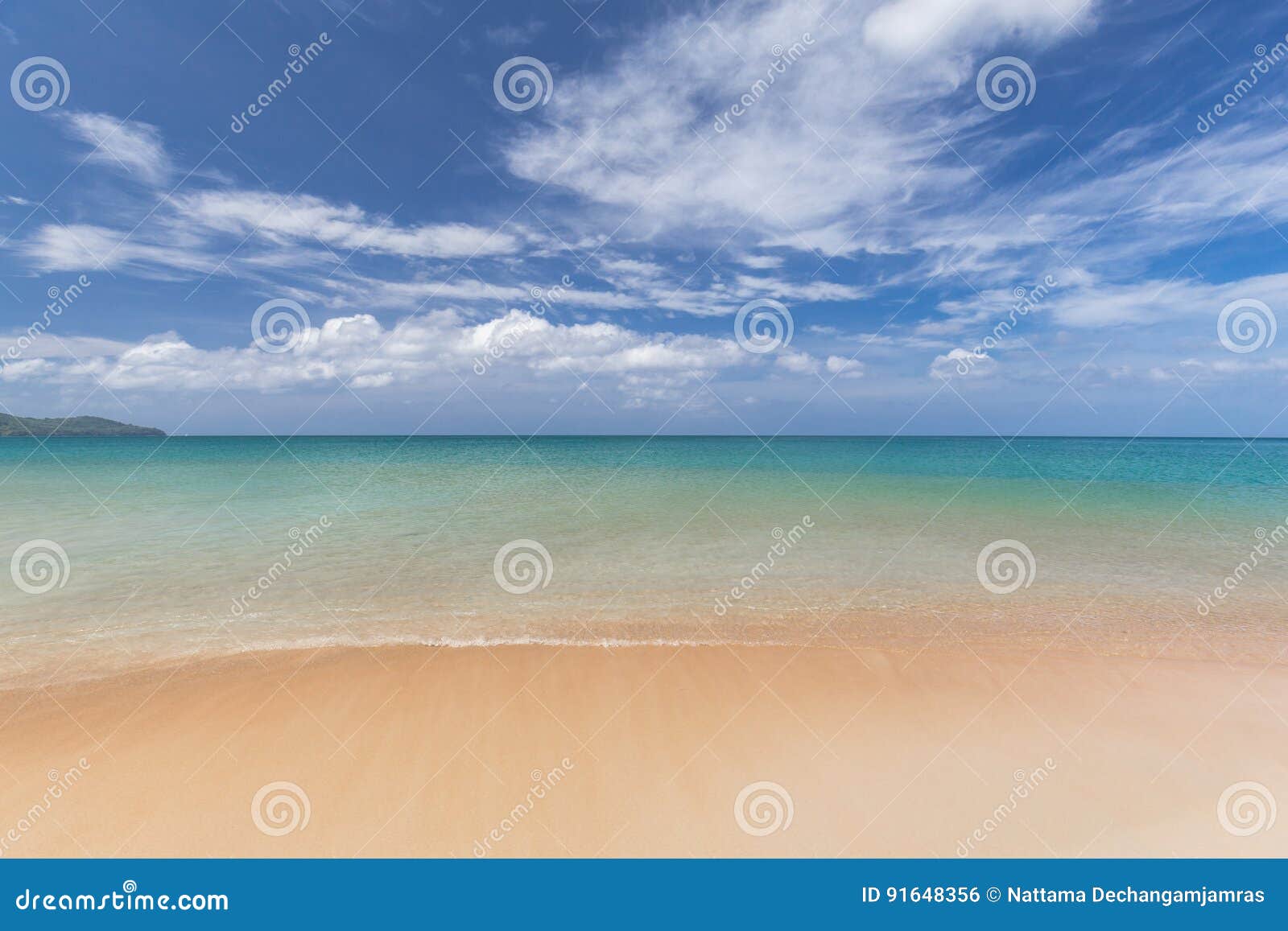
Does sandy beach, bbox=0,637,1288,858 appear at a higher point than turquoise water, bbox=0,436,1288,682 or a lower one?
lower

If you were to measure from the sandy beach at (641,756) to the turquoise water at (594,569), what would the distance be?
115cm

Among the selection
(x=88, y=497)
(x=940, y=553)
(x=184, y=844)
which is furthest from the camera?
(x=88, y=497)

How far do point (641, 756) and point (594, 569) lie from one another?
19.4ft

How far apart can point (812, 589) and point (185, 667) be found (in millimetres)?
8982

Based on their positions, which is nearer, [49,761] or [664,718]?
[49,761]

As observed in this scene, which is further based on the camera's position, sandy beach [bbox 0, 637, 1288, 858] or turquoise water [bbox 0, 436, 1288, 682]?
turquoise water [bbox 0, 436, 1288, 682]

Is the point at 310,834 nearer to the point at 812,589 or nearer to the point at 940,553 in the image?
the point at 812,589

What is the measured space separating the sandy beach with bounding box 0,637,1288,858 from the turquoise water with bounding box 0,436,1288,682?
3.76ft

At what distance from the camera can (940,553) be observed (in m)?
11.9

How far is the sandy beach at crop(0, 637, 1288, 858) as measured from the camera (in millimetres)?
3777

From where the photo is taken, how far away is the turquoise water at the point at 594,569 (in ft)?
24.2

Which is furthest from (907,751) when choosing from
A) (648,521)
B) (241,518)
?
(241,518)

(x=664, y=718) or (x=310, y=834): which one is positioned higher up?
(x=664, y=718)

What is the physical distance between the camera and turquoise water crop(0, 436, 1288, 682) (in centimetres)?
739
